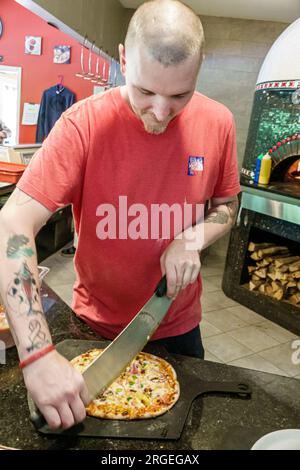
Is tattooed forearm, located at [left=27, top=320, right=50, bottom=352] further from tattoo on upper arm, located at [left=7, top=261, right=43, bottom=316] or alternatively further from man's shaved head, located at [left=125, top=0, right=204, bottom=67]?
man's shaved head, located at [left=125, top=0, right=204, bottom=67]

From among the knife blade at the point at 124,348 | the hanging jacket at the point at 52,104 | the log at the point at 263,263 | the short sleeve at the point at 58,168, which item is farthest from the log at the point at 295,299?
the hanging jacket at the point at 52,104

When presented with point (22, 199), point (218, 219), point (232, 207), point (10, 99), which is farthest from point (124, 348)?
point (10, 99)

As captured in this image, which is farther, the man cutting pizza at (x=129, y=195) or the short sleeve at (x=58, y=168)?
the short sleeve at (x=58, y=168)

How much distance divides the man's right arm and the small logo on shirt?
20.3 inches

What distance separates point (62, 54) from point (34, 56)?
506mm

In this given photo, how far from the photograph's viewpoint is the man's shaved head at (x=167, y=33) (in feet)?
3.25

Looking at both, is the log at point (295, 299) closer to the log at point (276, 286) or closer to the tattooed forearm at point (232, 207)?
the log at point (276, 286)

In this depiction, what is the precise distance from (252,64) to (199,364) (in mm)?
4864

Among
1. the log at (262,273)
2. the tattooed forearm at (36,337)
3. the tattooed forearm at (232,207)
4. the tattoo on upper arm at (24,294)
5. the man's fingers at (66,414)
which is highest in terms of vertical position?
the tattooed forearm at (232,207)

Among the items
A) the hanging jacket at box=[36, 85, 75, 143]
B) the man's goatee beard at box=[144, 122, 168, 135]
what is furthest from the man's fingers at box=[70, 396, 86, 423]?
the hanging jacket at box=[36, 85, 75, 143]

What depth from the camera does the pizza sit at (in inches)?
41.4

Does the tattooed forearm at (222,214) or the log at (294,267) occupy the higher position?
the tattooed forearm at (222,214)
